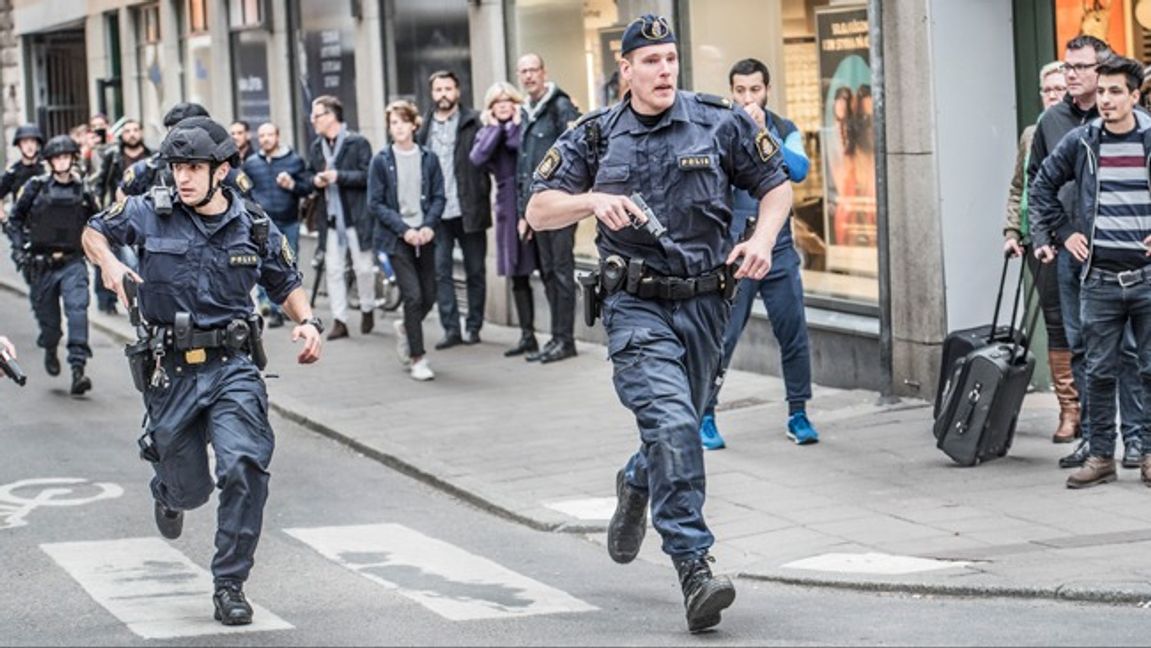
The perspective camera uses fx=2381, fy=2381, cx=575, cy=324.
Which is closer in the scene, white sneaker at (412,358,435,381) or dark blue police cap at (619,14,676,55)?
dark blue police cap at (619,14,676,55)

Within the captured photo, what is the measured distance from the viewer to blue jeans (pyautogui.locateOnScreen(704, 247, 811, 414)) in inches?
495

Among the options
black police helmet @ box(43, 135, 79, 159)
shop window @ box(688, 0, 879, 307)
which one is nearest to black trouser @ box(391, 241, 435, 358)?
black police helmet @ box(43, 135, 79, 159)

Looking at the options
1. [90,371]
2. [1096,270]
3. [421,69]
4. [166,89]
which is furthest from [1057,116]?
[166,89]

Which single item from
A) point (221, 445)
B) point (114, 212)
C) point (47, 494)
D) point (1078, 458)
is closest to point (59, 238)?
point (47, 494)

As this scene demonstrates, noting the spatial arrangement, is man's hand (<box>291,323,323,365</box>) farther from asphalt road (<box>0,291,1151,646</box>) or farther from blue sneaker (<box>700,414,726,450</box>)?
blue sneaker (<box>700,414,726,450</box>)

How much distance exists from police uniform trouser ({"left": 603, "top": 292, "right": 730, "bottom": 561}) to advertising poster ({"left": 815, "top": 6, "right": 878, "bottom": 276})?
6.27 m

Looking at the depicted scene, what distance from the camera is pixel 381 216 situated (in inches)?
667

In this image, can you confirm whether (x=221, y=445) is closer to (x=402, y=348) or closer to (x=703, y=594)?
(x=703, y=594)

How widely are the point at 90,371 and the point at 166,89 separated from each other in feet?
47.6

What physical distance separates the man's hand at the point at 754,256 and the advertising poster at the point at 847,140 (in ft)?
20.9

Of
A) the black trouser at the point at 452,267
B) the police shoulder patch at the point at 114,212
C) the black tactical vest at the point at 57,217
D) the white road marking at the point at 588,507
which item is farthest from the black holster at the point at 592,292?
the black trouser at the point at 452,267

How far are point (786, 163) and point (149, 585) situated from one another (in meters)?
4.11

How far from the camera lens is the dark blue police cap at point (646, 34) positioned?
28.1 ft

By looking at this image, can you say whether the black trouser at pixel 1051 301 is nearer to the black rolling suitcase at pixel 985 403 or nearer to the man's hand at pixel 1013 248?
the man's hand at pixel 1013 248
